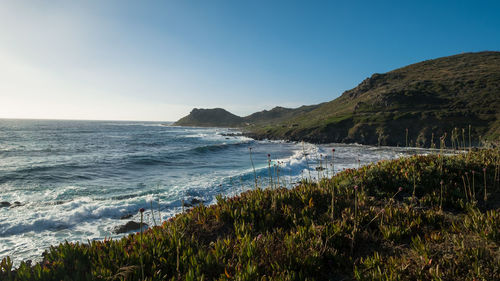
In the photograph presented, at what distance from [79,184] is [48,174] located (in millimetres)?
5754

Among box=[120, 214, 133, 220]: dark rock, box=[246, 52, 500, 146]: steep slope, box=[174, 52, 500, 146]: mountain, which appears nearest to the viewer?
box=[120, 214, 133, 220]: dark rock

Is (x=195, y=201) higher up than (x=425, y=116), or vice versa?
(x=425, y=116)

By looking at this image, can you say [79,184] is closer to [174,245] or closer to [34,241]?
[34,241]

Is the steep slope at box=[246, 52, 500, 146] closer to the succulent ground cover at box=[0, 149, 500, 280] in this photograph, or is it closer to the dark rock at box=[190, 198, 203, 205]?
the dark rock at box=[190, 198, 203, 205]

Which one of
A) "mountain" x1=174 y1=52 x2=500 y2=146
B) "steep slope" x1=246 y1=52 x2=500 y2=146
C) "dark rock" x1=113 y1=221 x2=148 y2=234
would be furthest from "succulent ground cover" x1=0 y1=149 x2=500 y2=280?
"steep slope" x1=246 y1=52 x2=500 y2=146

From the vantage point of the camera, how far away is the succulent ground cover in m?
3.25

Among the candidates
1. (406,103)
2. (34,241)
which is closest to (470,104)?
(406,103)

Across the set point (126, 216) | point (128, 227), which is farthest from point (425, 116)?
point (128, 227)

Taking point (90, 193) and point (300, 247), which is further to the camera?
point (90, 193)

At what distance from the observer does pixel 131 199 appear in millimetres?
12906

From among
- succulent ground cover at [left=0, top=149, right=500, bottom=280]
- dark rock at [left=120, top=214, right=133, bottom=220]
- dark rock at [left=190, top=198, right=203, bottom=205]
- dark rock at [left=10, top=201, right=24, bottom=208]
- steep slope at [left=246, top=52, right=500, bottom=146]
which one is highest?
steep slope at [left=246, top=52, right=500, bottom=146]

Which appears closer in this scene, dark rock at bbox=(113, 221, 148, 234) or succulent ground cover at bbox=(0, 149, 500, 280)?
succulent ground cover at bbox=(0, 149, 500, 280)

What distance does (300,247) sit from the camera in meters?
3.77

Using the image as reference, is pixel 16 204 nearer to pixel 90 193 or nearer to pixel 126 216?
pixel 90 193
